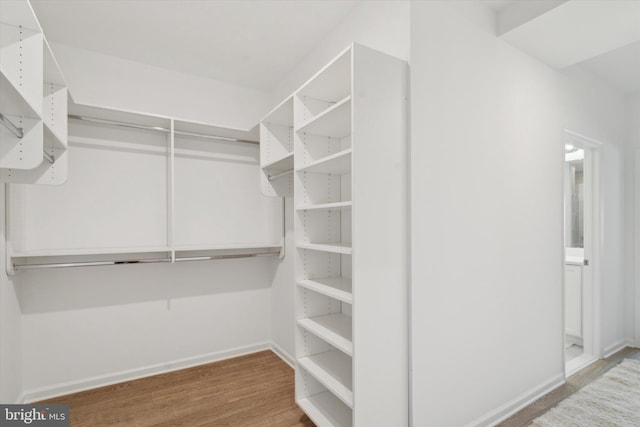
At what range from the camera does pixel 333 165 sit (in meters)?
1.91

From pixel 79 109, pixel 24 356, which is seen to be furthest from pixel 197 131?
pixel 24 356

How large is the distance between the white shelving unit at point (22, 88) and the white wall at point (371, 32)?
168 centimetres

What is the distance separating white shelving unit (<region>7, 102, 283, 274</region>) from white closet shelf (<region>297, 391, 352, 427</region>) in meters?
1.35

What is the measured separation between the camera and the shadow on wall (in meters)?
2.38

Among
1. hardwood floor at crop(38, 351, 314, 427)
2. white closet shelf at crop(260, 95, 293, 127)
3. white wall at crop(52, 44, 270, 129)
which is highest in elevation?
white wall at crop(52, 44, 270, 129)

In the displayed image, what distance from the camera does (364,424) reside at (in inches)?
60.3

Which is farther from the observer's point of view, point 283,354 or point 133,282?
point 283,354

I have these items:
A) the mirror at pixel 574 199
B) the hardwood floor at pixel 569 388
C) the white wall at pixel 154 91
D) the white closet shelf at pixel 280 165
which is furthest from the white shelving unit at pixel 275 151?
the mirror at pixel 574 199

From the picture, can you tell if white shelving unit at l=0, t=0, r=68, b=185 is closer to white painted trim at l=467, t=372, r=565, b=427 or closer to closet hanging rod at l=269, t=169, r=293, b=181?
closet hanging rod at l=269, t=169, r=293, b=181

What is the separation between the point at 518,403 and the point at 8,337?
11.5ft

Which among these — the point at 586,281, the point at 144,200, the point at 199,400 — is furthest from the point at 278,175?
the point at 586,281

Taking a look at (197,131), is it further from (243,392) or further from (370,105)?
(243,392)

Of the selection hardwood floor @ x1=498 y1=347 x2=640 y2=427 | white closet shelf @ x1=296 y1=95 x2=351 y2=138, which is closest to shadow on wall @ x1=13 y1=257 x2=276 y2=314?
white closet shelf @ x1=296 y1=95 x2=351 y2=138

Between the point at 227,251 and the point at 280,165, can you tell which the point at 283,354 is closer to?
the point at 227,251
